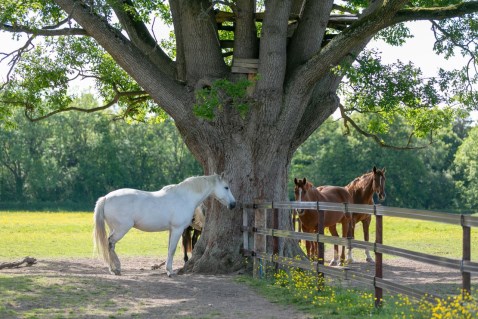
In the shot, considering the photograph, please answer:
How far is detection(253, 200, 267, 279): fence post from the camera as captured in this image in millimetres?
13758

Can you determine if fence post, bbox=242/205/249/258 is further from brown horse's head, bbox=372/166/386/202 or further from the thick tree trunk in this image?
brown horse's head, bbox=372/166/386/202

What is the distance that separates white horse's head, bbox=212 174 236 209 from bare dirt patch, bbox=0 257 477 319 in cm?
131

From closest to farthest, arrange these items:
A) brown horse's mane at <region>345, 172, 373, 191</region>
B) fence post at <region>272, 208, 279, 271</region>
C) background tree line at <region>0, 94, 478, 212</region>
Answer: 1. fence post at <region>272, 208, 279, 271</region>
2. brown horse's mane at <region>345, 172, 373, 191</region>
3. background tree line at <region>0, 94, 478, 212</region>

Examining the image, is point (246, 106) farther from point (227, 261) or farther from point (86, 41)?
point (86, 41)

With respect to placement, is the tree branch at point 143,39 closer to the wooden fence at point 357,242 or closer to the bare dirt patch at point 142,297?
the wooden fence at point 357,242

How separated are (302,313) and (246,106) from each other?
521 cm

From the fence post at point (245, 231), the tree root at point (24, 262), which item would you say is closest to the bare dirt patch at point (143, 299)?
the fence post at point (245, 231)

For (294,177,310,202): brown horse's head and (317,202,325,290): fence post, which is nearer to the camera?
(317,202,325,290): fence post

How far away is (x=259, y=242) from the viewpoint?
46.5ft

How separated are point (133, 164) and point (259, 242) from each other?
62.0m

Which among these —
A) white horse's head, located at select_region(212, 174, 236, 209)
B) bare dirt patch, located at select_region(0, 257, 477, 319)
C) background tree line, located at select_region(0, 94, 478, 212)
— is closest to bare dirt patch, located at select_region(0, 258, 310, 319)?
bare dirt patch, located at select_region(0, 257, 477, 319)

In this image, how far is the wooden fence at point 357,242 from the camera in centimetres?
760

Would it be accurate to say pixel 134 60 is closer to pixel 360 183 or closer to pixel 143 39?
pixel 143 39

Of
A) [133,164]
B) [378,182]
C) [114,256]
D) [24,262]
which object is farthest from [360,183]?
[133,164]
